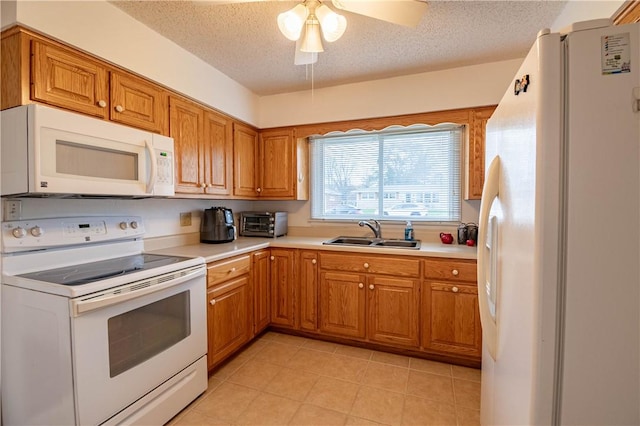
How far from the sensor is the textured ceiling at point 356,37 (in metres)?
1.68

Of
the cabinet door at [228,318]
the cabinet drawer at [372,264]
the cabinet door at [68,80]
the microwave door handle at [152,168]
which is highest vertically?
the cabinet door at [68,80]

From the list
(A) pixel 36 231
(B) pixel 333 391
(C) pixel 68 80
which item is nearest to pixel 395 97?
(C) pixel 68 80

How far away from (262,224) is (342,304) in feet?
3.79

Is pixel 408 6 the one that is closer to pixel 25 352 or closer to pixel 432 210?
pixel 432 210

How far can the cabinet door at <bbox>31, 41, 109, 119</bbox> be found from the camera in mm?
1337

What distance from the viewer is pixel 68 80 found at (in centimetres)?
145

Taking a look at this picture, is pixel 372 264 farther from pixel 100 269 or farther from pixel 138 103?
pixel 138 103

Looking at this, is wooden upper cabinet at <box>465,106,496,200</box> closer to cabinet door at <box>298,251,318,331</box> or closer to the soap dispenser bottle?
the soap dispenser bottle

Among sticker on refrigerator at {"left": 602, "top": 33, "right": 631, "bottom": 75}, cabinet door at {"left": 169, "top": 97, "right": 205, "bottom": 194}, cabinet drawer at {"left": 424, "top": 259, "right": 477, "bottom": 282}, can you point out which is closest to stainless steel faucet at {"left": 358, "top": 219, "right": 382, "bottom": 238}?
cabinet drawer at {"left": 424, "top": 259, "right": 477, "bottom": 282}

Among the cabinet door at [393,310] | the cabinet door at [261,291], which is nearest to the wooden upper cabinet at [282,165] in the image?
the cabinet door at [261,291]

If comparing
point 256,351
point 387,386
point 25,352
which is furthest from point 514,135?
point 256,351

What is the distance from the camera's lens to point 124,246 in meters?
1.92

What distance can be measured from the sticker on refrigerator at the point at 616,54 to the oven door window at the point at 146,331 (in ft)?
6.37

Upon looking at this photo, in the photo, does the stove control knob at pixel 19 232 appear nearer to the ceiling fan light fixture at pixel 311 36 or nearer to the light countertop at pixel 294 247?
the light countertop at pixel 294 247
